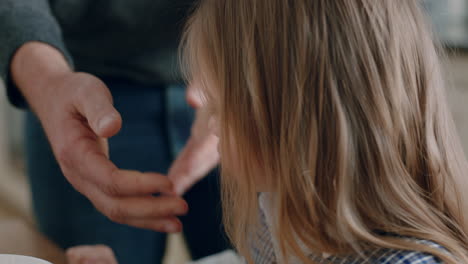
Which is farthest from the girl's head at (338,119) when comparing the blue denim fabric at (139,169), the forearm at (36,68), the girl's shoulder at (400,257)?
the blue denim fabric at (139,169)

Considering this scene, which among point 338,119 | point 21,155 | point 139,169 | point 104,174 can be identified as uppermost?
point 338,119

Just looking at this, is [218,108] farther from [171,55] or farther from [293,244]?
[171,55]

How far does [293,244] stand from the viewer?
625 mm

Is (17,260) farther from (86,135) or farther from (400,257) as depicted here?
(400,257)

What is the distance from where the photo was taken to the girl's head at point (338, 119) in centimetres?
58

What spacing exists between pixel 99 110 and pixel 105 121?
0.8 inches

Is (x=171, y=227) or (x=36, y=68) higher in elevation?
(x=36, y=68)

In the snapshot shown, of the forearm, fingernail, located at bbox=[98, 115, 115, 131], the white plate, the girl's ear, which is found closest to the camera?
the white plate

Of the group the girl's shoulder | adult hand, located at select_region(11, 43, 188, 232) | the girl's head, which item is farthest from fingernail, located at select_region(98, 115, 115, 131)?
the girl's shoulder

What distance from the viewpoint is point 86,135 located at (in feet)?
2.24

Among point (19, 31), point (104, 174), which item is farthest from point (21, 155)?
point (104, 174)

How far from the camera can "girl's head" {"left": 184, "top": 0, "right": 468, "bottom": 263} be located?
0.58 meters

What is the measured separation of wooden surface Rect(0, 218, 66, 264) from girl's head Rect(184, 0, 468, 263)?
0.75ft

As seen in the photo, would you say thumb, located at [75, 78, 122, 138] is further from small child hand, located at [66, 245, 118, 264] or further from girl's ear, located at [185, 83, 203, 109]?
girl's ear, located at [185, 83, 203, 109]
